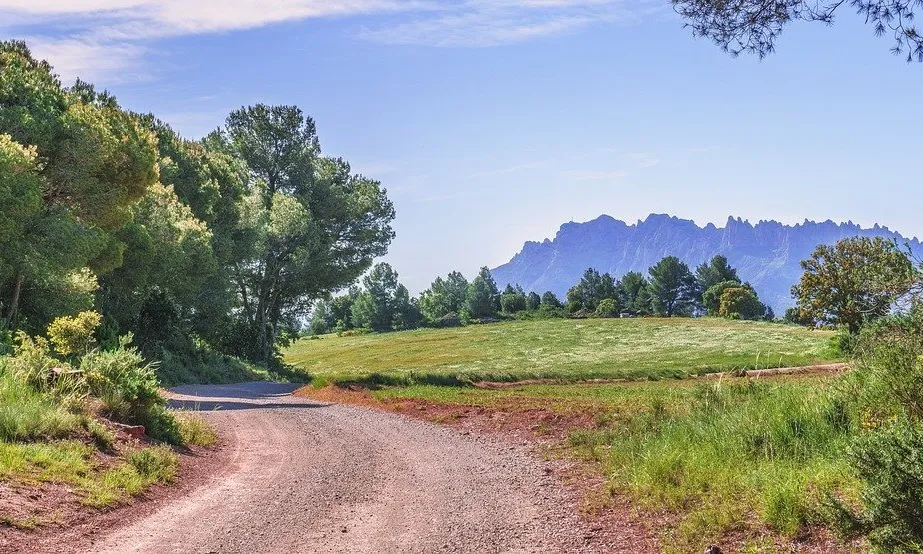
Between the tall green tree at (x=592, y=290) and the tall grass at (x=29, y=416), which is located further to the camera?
the tall green tree at (x=592, y=290)

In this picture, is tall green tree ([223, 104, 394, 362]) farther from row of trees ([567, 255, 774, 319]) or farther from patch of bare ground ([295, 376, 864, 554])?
row of trees ([567, 255, 774, 319])

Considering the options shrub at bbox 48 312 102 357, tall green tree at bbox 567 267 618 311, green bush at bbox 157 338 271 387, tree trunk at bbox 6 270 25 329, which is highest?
tall green tree at bbox 567 267 618 311

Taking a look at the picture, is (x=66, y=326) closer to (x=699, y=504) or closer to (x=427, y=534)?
(x=427, y=534)

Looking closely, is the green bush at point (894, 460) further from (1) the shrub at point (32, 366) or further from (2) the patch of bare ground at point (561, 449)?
(1) the shrub at point (32, 366)

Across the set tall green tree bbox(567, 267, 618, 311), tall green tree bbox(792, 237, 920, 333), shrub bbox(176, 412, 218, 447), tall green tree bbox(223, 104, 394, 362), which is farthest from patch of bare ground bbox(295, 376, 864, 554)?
tall green tree bbox(567, 267, 618, 311)

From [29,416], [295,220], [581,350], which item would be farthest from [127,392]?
[581,350]

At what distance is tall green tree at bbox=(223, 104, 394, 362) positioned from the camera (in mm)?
50781

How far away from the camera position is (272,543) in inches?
293

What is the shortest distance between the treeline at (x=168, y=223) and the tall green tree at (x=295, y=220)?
0.11 meters

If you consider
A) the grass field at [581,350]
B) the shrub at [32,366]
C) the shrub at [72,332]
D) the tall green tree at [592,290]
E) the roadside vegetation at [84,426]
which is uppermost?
the tall green tree at [592,290]

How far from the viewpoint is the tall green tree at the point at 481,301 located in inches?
5197

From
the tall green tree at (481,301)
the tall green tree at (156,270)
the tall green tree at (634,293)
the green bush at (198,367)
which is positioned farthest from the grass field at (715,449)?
the tall green tree at (634,293)

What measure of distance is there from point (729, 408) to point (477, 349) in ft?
208

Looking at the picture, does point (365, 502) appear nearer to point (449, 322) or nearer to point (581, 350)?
point (581, 350)
